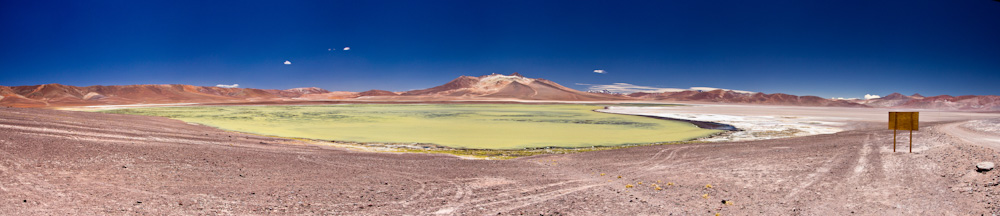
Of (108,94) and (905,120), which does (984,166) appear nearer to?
(905,120)

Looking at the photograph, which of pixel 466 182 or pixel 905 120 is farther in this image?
pixel 905 120

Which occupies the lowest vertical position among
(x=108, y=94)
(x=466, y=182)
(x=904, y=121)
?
(x=466, y=182)

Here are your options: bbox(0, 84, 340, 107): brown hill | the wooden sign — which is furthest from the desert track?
bbox(0, 84, 340, 107): brown hill

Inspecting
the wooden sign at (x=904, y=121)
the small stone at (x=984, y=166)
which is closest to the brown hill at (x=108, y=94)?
the wooden sign at (x=904, y=121)

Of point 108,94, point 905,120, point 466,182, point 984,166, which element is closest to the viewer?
point 984,166

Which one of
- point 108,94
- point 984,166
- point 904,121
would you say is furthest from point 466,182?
point 108,94

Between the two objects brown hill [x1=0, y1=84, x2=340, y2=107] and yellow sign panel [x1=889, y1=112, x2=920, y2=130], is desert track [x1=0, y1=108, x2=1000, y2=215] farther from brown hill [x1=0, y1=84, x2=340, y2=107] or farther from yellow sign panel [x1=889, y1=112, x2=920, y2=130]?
brown hill [x1=0, y1=84, x2=340, y2=107]
